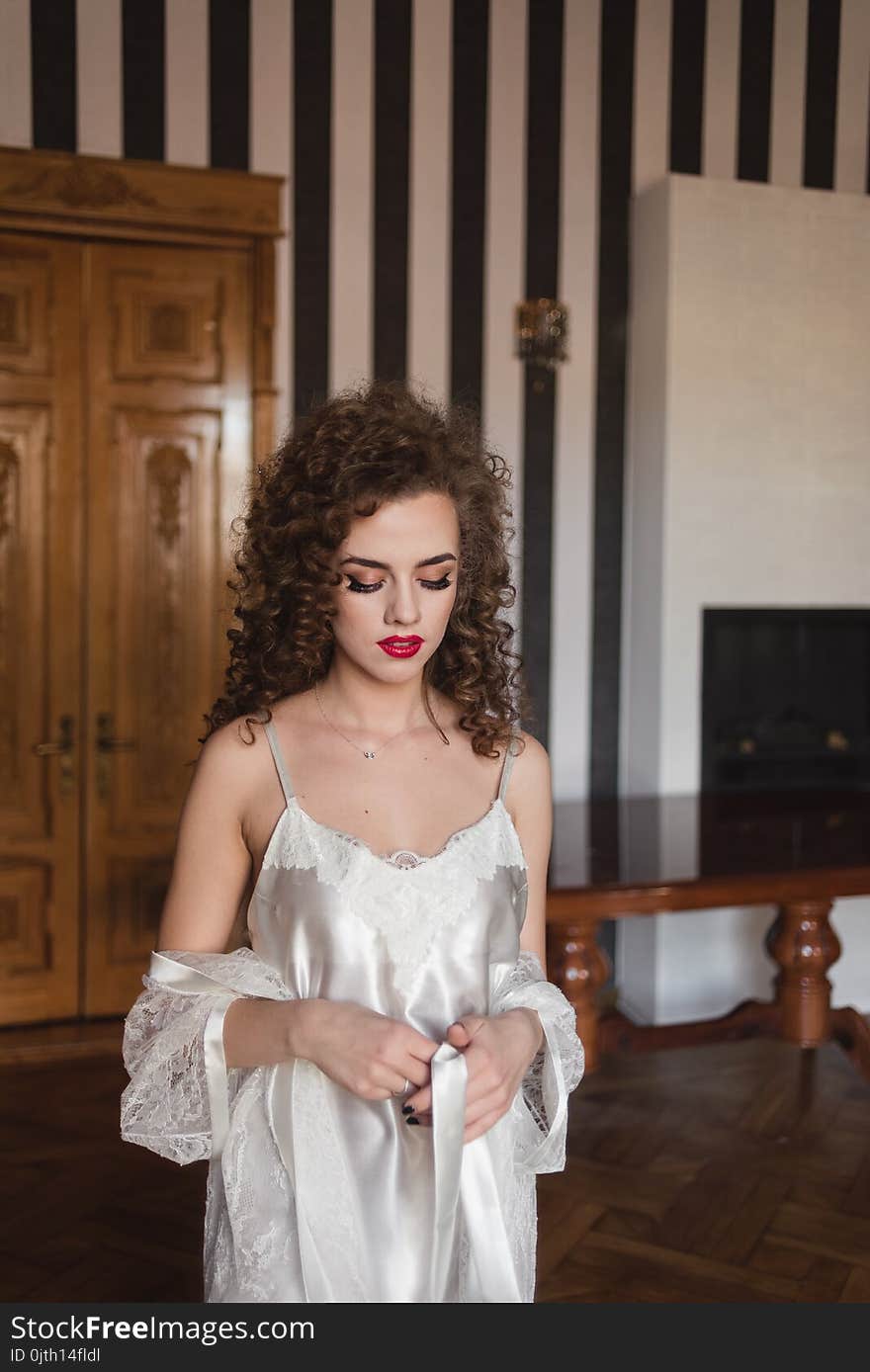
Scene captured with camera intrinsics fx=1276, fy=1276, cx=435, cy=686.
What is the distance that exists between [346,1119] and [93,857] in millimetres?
2773

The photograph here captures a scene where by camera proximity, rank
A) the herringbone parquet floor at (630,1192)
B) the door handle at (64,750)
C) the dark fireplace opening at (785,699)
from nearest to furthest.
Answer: the herringbone parquet floor at (630,1192), the door handle at (64,750), the dark fireplace opening at (785,699)

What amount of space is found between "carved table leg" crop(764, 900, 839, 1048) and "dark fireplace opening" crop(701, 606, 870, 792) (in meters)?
1.09

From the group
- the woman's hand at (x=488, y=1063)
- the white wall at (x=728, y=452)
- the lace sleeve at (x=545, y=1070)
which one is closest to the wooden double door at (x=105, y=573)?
the white wall at (x=728, y=452)

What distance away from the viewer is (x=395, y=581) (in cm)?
142

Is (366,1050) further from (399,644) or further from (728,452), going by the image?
(728,452)

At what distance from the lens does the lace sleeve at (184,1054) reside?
1385 millimetres

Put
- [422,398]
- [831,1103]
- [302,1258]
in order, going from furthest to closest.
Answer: [831,1103], [422,398], [302,1258]

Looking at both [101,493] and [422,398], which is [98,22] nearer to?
[101,493]

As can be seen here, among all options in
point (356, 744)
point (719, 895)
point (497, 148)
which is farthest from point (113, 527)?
point (356, 744)

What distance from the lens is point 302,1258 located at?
54.5 inches

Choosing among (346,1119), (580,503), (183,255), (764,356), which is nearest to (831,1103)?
(580,503)

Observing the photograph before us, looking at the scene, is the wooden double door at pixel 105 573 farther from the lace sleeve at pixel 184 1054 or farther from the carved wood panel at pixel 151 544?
the lace sleeve at pixel 184 1054

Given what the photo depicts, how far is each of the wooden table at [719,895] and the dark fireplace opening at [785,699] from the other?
0.59 m

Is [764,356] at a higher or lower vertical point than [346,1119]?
higher
